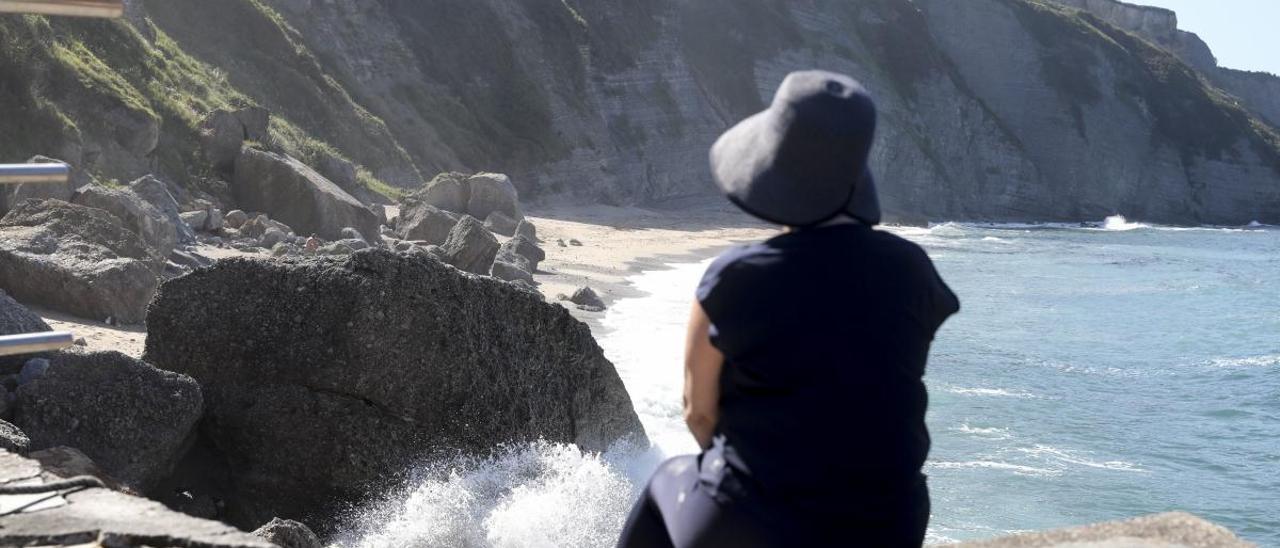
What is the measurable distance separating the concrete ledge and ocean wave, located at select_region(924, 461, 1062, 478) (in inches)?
299

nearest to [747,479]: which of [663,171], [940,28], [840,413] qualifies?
[840,413]

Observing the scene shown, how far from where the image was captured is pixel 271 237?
1555 centimetres

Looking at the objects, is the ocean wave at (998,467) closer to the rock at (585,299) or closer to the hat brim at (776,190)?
the rock at (585,299)

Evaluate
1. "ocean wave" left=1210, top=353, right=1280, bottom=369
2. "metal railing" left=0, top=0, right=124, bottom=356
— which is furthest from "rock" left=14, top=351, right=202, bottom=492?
"ocean wave" left=1210, top=353, right=1280, bottom=369

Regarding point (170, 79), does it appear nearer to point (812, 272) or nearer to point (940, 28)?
point (812, 272)

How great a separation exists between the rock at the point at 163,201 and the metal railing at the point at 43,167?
1081 cm

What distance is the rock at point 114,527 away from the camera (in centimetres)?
308

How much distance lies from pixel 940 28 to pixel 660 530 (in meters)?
74.2

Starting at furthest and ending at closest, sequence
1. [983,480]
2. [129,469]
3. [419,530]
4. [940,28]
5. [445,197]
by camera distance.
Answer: [940,28]
[445,197]
[983,480]
[419,530]
[129,469]

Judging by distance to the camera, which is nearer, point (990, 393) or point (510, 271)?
point (990, 393)

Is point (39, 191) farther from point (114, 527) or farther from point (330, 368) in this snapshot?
point (114, 527)

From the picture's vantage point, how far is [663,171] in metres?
43.2

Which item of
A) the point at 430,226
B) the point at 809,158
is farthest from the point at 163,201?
the point at 809,158

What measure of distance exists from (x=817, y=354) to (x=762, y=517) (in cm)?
28
